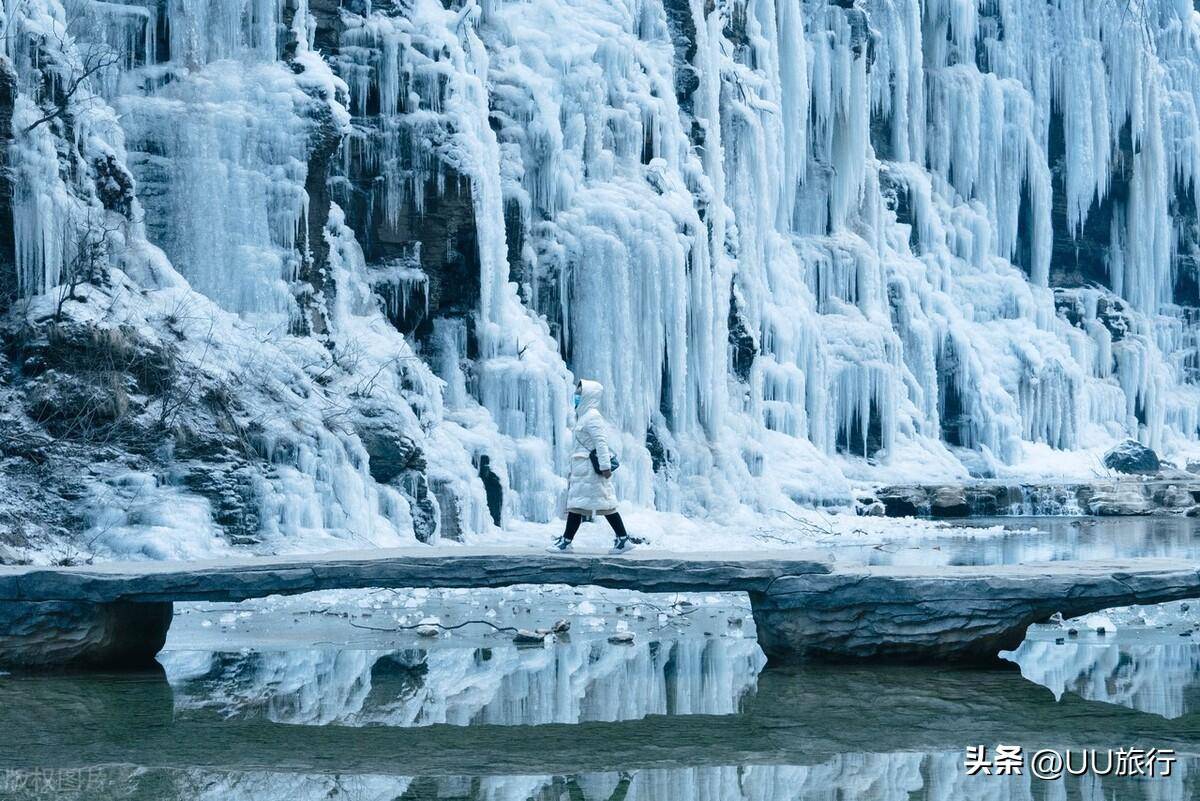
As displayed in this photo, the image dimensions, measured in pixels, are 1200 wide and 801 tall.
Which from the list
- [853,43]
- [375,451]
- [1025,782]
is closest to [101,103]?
[375,451]

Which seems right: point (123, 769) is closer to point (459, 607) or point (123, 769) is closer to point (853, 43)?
point (459, 607)

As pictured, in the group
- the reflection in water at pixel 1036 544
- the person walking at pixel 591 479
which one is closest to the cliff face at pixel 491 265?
the reflection in water at pixel 1036 544

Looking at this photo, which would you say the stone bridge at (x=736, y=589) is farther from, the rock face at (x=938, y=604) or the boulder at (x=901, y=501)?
the boulder at (x=901, y=501)

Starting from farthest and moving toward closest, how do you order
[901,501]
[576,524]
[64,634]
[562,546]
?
[901,501], [576,524], [562,546], [64,634]

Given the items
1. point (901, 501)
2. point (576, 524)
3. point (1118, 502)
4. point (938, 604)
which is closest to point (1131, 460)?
point (1118, 502)

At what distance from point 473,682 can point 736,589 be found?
1484 millimetres

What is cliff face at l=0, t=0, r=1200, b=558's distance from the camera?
14.1 m

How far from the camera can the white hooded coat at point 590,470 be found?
29.2 ft

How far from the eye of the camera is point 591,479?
29.6ft

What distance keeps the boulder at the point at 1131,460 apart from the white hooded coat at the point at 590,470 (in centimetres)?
2849

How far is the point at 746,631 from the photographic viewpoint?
31.5 ft

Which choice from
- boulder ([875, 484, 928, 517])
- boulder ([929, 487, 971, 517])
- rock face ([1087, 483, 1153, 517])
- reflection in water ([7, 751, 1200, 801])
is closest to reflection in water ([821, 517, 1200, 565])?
boulder ([929, 487, 971, 517])

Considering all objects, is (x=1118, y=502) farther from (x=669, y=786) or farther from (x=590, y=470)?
(x=669, y=786)

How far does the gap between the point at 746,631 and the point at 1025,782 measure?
4552 millimetres
